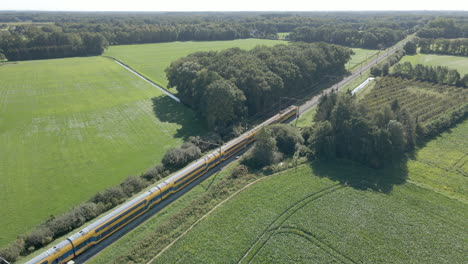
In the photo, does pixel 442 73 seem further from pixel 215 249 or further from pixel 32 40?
pixel 32 40

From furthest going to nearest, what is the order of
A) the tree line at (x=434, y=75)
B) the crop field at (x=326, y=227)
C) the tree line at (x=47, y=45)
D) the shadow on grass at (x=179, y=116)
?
the tree line at (x=47, y=45) < the tree line at (x=434, y=75) < the shadow on grass at (x=179, y=116) < the crop field at (x=326, y=227)

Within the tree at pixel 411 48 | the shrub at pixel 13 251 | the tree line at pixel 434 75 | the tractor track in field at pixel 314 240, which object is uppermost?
the tree at pixel 411 48

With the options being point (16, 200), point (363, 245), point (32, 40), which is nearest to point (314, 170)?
point (363, 245)

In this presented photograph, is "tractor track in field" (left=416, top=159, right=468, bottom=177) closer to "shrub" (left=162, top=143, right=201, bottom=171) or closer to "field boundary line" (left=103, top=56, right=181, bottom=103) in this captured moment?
"shrub" (left=162, top=143, right=201, bottom=171)

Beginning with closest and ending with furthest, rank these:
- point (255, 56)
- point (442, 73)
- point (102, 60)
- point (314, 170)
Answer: point (314, 170) < point (255, 56) < point (442, 73) < point (102, 60)

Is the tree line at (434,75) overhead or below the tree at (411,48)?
below

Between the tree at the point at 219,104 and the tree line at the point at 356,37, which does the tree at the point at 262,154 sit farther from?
the tree line at the point at 356,37

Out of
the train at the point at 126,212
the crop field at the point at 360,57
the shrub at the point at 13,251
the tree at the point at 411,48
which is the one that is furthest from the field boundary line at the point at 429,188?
the tree at the point at 411,48

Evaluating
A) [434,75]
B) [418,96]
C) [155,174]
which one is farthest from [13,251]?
[434,75]
